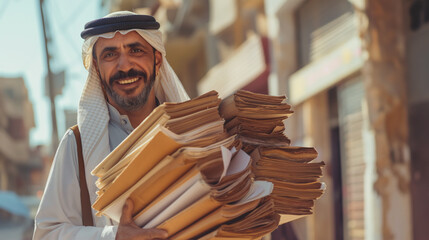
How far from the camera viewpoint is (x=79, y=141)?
2.81m

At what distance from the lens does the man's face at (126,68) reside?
111 inches

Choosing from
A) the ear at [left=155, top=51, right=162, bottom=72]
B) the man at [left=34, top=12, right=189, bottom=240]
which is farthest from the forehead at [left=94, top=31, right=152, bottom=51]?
the ear at [left=155, top=51, right=162, bottom=72]

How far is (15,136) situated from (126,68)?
5752cm

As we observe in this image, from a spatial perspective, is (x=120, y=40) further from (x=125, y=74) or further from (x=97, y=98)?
(x=97, y=98)

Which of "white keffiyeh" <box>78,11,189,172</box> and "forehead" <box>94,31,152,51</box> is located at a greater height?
"forehead" <box>94,31,152,51</box>

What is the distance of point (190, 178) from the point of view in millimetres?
2229

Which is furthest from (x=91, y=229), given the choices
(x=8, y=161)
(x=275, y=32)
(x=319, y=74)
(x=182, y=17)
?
(x=8, y=161)

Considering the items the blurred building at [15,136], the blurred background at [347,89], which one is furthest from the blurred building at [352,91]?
the blurred building at [15,136]

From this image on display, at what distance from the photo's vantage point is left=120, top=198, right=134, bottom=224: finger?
7.55ft

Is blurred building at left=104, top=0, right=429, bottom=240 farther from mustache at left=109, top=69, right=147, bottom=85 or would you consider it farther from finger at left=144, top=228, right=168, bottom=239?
finger at left=144, top=228, right=168, bottom=239

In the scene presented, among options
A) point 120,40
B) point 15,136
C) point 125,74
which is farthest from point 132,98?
point 15,136

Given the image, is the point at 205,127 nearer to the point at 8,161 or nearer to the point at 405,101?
the point at 405,101

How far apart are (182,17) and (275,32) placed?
25.8ft

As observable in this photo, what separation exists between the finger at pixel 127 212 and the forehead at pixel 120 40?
2.35 feet
